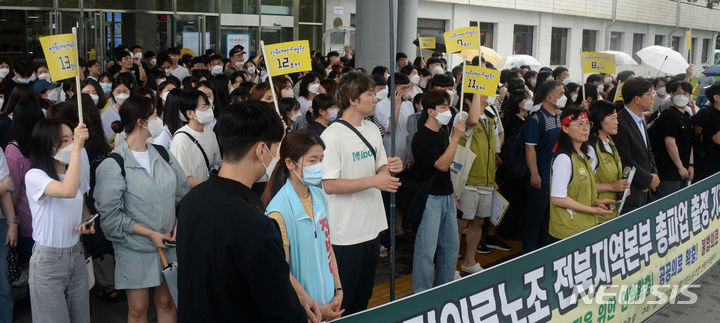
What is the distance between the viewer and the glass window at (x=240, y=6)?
20.9 meters

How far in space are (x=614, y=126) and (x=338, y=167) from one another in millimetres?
2537

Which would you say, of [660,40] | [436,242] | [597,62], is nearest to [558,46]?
[660,40]

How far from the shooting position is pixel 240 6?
21.2 m

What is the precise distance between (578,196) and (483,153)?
1.47 metres

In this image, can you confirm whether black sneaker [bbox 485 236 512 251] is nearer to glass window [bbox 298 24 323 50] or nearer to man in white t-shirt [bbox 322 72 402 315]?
man in white t-shirt [bbox 322 72 402 315]

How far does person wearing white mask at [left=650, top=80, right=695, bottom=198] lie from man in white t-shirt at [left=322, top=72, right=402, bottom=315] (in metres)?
4.52

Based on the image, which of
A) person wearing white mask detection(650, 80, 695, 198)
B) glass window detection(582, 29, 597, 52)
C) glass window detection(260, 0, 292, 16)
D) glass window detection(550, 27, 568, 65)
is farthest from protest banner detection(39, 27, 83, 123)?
glass window detection(582, 29, 597, 52)

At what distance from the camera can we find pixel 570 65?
3450cm

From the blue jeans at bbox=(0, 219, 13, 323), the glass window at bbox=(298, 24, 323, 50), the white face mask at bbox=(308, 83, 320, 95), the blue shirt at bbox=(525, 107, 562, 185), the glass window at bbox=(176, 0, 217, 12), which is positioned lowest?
the blue jeans at bbox=(0, 219, 13, 323)

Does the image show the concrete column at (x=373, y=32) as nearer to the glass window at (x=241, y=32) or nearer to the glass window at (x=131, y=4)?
the glass window at (x=131, y=4)

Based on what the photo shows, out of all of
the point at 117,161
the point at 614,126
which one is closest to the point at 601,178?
the point at 614,126

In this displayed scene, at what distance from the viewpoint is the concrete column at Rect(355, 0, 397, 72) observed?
1174 centimetres

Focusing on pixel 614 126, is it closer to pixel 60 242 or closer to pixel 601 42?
pixel 60 242

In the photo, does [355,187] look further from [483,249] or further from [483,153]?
[483,249]
